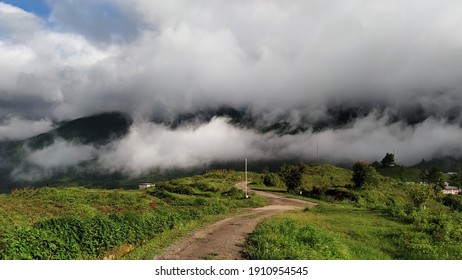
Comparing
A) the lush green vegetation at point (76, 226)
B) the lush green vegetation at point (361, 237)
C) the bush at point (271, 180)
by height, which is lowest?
the lush green vegetation at point (361, 237)

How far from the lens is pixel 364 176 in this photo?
8031 centimetres

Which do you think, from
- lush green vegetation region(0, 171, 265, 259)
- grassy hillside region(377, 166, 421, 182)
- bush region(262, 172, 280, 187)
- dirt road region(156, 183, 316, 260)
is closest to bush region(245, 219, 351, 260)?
dirt road region(156, 183, 316, 260)

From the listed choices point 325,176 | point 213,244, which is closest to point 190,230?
point 213,244

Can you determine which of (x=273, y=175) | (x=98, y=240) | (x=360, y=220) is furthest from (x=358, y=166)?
(x=98, y=240)

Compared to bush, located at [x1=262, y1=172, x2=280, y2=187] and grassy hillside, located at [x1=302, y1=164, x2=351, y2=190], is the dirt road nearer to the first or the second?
grassy hillside, located at [x1=302, y1=164, x2=351, y2=190]

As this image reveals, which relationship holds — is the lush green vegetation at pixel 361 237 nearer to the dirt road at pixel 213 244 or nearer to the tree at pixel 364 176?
the dirt road at pixel 213 244

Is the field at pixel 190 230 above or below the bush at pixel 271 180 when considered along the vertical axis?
below

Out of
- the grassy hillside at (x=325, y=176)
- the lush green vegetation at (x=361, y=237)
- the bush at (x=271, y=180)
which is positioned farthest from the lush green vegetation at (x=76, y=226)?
the grassy hillside at (x=325, y=176)

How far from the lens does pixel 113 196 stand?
61.1m

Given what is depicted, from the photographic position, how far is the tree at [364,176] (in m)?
80.0

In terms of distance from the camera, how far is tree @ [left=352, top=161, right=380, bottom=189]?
80.0m

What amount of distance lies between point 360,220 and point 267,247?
2312 centimetres

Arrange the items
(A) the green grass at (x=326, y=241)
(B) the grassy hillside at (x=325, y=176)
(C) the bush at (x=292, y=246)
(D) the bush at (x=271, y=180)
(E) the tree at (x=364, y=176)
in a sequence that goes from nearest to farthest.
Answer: (C) the bush at (x=292, y=246) < (A) the green grass at (x=326, y=241) < (E) the tree at (x=364, y=176) < (B) the grassy hillside at (x=325, y=176) < (D) the bush at (x=271, y=180)
